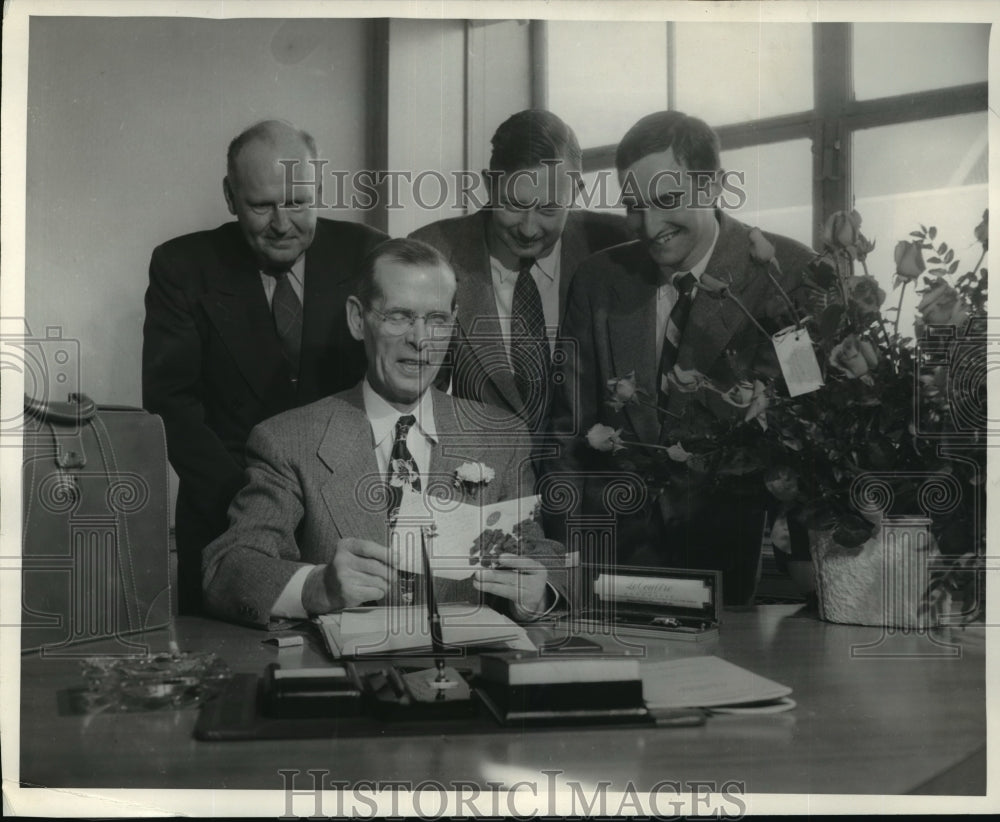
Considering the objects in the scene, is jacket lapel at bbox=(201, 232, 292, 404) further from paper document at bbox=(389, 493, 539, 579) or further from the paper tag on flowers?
the paper tag on flowers

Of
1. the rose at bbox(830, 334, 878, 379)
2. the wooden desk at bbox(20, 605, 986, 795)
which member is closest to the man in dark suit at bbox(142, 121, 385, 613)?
the wooden desk at bbox(20, 605, 986, 795)

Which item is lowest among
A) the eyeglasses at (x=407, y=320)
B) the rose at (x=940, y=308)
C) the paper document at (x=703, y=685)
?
the paper document at (x=703, y=685)

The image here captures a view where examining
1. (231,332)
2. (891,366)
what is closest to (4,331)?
(231,332)

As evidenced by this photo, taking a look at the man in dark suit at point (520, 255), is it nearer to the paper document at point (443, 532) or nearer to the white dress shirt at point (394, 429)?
the white dress shirt at point (394, 429)

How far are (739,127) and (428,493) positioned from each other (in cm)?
101

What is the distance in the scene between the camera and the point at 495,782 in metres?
1.87

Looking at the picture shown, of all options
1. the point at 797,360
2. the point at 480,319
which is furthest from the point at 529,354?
the point at 797,360

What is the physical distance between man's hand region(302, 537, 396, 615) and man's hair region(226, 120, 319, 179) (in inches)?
32.0

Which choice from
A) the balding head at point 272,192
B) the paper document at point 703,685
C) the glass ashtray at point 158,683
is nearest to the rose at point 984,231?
the paper document at point 703,685

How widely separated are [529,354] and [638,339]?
235mm

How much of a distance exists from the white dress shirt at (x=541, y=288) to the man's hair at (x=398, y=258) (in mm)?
98

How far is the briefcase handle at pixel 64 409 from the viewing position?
2105 mm

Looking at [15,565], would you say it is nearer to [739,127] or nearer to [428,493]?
[428,493]

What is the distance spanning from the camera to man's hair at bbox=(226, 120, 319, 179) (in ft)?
6.92
